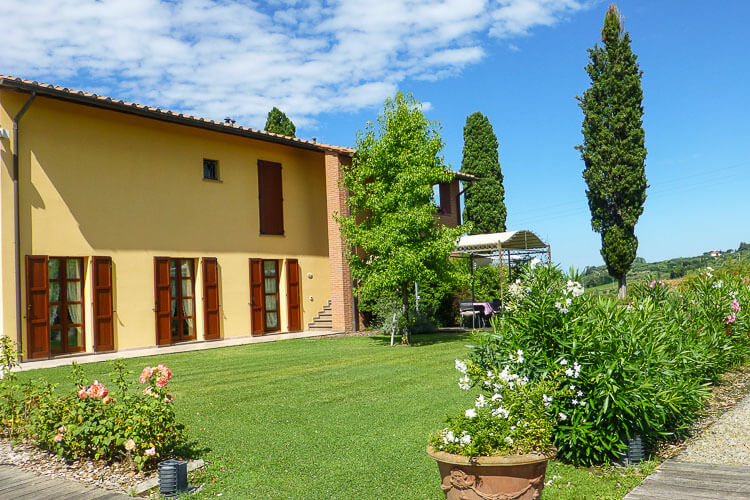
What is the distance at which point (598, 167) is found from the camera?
81.4ft

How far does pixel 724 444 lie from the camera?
5102 millimetres

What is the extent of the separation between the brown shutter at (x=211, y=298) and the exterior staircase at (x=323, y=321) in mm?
3357

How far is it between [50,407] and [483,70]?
14.1 m

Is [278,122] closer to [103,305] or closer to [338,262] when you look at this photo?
[338,262]

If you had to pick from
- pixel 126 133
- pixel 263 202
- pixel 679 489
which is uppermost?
pixel 126 133

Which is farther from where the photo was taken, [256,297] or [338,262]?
[338,262]

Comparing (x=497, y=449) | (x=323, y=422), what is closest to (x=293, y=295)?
(x=323, y=422)

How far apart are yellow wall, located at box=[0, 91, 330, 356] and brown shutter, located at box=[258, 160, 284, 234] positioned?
7.6 inches

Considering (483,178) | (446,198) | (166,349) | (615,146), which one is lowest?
(166,349)

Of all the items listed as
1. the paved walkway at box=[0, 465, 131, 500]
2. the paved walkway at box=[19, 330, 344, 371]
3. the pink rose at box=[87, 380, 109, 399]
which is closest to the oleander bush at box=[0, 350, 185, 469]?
the pink rose at box=[87, 380, 109, 399]

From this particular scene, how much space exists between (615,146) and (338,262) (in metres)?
13.7

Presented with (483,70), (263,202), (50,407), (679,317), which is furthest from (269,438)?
(483,70)

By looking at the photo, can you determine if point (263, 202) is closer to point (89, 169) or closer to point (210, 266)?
point (210, 266)

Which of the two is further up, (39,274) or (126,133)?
(126,133)
